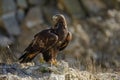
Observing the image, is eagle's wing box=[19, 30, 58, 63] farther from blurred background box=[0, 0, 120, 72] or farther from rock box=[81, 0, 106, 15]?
rock box=[81, 0, 106, 15]

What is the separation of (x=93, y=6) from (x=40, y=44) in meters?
25.2

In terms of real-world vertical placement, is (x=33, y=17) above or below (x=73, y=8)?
below

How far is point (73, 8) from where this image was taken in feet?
130

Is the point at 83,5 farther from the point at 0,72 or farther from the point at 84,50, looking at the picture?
the point at 0,72

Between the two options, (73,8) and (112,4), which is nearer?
(112,4)

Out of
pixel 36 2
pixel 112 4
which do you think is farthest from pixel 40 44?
pixel 36 2

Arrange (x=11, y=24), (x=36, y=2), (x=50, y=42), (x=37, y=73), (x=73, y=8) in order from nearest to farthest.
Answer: (x=37, y=73)
(x=50, y=42)
(x=73, y=8)
(x=11, y=24)
(x=36, y=2)

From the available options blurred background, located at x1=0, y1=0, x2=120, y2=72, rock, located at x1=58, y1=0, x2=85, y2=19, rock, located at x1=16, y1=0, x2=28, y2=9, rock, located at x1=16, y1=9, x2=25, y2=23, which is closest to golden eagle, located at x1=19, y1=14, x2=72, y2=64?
blurred background, located at x1=0, y1=0, x2=120, y2=72

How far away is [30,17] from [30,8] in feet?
2.60

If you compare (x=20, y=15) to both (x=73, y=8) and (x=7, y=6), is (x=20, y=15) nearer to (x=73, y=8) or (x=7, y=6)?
(x=7, y=6)

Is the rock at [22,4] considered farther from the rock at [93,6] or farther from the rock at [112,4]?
the rock at [112,4]

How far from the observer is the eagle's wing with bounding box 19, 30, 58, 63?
13.8 meters

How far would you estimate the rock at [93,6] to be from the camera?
3881 cm

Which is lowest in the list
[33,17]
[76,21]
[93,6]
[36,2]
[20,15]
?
[76,21]
